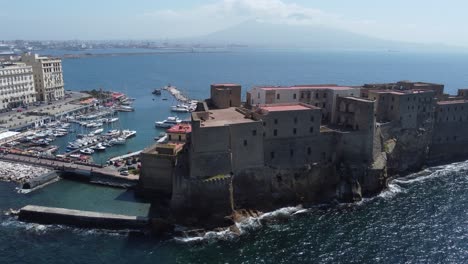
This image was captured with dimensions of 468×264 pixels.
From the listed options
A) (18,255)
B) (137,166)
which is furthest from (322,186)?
(18,255)

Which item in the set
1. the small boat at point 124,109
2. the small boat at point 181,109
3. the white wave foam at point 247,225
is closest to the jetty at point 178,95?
the small boat at point 181,109

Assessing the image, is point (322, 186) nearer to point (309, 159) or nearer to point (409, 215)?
point (309, 159)

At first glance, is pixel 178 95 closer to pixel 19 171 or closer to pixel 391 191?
pixel 19 171

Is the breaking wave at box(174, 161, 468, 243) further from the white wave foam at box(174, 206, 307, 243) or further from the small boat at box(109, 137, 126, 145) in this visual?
the small boat at box(109, 137, 126, 145)

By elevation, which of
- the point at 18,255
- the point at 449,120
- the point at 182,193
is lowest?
the point at 18,255

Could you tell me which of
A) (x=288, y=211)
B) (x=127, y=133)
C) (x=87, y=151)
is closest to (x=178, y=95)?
(x=127, y=133)

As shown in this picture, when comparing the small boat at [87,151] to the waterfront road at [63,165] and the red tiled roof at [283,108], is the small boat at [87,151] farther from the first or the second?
the red tiled roof at [283,108]
